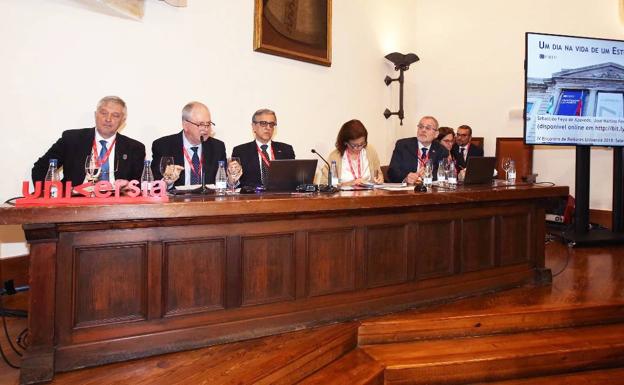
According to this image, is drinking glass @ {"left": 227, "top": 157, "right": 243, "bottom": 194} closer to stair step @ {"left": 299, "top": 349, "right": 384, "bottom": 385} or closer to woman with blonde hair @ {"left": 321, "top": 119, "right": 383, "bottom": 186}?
stair step @ {"left": 299, "top": 349, "right": 384, "bottom": 385}

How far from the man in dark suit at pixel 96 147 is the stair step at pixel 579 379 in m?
2.54

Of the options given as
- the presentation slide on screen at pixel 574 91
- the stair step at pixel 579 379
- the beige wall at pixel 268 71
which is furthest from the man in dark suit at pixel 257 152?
the presentation slide on screen at pixel 574 91

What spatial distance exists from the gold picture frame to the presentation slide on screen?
80.3 inches

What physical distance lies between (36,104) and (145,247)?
1.70m

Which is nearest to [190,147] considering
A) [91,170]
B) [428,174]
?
[91,170]

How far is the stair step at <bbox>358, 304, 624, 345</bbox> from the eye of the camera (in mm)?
2467

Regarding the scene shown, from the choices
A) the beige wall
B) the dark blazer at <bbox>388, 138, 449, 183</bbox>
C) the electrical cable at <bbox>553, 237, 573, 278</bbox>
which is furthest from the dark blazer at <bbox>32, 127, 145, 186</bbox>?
the electrical cable at <bbox>553, 237, 573, 278</bbox>

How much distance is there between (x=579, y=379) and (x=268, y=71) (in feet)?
11.4

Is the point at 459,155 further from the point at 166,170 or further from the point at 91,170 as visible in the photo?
the point at 91,170

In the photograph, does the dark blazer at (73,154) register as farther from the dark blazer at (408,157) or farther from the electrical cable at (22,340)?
the dark blazer at (408,157)

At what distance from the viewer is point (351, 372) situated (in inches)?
83.4

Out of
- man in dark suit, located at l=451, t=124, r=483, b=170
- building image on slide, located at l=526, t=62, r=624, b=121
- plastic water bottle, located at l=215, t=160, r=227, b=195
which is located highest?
building image on slide, located at l=526, t=62, r=624, b=121

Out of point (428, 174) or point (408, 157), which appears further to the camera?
point (408, 157)

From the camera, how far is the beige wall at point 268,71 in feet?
9.91
